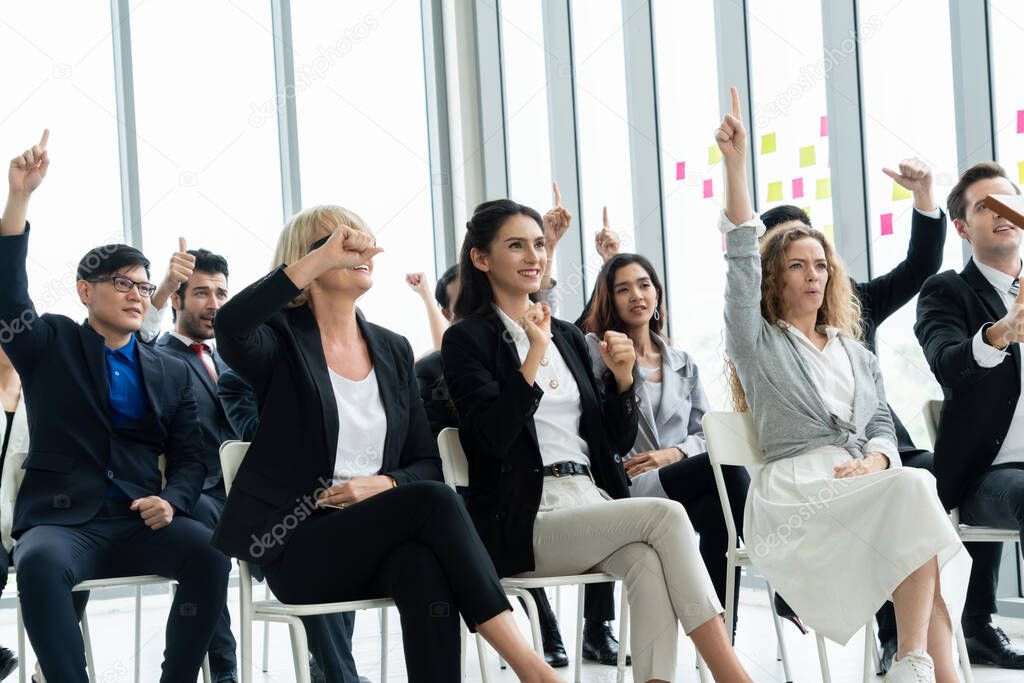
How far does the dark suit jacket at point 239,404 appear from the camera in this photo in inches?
132

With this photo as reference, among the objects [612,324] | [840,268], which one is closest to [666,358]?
[612,324]

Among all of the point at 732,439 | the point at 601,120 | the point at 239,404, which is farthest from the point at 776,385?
the point at 601,120

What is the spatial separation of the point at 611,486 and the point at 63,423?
141 centimetres

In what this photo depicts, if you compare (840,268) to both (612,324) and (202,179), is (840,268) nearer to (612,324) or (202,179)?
(612,324)

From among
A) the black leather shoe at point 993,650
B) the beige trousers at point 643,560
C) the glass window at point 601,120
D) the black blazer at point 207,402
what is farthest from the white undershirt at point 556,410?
the glass window at point 601,120

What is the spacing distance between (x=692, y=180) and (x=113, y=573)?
3.28 meters

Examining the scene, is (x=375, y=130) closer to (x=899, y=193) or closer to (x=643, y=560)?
(x=899, y=193)

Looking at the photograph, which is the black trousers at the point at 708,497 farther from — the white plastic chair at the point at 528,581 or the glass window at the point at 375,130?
the glass window at the point at 375,130

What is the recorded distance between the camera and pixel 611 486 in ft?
8.97

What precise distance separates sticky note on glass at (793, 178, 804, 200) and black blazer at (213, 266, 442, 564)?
259 centimetres

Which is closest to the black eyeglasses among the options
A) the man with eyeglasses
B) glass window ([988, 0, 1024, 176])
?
the man with eyeglasses

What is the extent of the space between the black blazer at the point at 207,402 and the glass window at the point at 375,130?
8.25 ft

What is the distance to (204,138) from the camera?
6012 millimetres

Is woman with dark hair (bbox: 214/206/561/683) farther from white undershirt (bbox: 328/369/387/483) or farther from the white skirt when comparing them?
the white skirt
